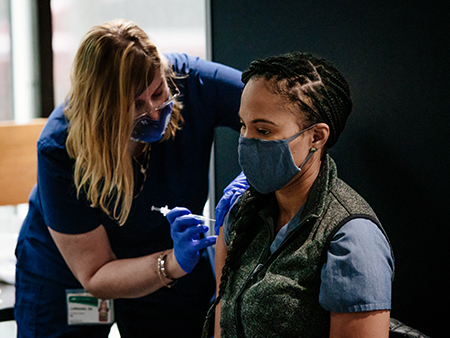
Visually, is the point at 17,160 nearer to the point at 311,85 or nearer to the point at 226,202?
the point at 226,202

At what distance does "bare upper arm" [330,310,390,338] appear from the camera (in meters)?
0.98

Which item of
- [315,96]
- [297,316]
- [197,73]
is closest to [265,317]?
[297,316]

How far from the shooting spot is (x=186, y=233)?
152 centimetres

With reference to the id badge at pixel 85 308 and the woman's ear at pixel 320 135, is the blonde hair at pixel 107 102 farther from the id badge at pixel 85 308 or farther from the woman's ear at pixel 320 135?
the woman's ear at pixel 320 135

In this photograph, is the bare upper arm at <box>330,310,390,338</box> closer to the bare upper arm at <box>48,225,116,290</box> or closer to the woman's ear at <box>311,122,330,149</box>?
the woman's ear at <box>311,122,330,149</box>

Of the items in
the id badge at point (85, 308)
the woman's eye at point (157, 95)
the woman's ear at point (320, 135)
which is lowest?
the id badge at point (85, 308)

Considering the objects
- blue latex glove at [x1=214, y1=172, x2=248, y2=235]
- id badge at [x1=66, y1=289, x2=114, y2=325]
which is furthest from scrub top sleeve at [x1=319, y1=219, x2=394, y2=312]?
id badge at [x1=66, y1=289, x2=114, y2=325]

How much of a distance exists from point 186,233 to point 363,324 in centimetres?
68

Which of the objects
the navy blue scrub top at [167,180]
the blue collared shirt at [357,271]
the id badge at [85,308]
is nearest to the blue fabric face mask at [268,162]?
the blue collared shirt at [357,271]

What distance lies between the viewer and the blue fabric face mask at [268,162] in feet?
3.70

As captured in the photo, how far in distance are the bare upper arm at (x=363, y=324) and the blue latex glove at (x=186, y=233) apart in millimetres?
621

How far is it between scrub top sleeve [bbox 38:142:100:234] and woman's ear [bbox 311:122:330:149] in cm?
85

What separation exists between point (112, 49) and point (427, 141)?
3.07 feet

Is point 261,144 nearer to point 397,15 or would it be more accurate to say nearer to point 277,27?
point 397,15
